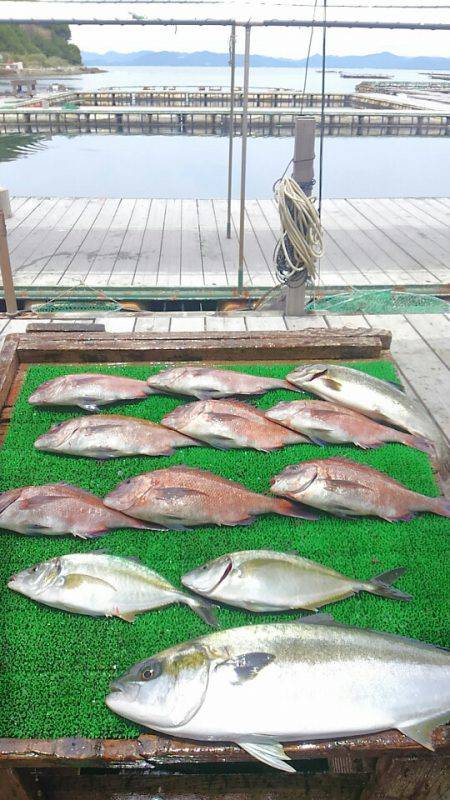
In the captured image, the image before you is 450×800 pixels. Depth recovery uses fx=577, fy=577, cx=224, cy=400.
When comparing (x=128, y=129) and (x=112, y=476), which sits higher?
(x=128, y=129)

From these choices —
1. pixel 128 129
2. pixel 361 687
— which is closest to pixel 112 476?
pixel 361 687

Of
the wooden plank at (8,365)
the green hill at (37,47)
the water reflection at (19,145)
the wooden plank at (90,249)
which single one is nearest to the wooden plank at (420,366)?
the wooden plank at (8,365)

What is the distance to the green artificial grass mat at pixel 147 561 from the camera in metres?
1.82

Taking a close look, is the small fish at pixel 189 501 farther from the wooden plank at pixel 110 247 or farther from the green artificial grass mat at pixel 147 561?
the wooden plank at pixel 110 247

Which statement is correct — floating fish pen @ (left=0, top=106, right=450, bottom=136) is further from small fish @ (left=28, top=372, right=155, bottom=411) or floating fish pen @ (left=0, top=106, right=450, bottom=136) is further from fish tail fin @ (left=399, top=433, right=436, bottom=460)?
fish tail fin @ (left=399, top=433, right=436, bottom=460)

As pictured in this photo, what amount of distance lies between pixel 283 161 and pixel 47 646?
21.4 m

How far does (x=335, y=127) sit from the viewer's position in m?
31.1

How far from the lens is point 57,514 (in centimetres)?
243

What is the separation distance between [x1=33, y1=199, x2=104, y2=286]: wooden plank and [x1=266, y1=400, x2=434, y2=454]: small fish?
471cm

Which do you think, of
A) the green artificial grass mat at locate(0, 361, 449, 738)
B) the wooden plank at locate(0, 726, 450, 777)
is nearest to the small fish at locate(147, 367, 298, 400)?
the green artificial grass mat at locate(0, 361, 449, 738)

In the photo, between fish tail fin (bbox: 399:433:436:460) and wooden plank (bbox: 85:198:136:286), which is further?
wooden plank (bbox: 85:198:136:286)

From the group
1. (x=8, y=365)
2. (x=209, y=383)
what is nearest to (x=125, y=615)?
(x=209, y=383)

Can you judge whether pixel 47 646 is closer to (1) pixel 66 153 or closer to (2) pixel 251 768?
(2) pixel 251 768

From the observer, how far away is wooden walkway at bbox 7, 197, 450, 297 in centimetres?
710
